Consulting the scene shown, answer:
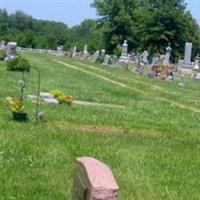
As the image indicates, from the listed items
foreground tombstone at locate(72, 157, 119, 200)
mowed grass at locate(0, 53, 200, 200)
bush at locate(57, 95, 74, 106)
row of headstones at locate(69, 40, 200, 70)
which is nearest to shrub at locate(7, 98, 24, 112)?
mowed grass at locate(0, 53, 200, 200)

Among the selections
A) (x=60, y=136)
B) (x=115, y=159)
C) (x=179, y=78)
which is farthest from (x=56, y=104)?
(x=179, y=78)

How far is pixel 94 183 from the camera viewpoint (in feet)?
13.1

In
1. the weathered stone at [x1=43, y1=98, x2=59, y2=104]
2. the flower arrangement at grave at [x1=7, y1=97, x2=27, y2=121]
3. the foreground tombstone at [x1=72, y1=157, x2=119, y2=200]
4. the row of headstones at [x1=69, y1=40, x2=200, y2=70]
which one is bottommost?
the row of headstones at [x1=69, y1=40, x2=200, y2=70]

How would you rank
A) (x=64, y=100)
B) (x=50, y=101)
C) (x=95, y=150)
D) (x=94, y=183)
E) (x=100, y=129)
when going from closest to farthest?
(x=94, y=183) < (x=95, y=150) < (x=100, y=129) < (x=64, y=100) < (x=50, y=101)

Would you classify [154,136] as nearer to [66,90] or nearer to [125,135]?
[125,135]

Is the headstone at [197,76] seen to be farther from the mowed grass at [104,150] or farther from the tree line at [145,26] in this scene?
the tree line at [145,26]

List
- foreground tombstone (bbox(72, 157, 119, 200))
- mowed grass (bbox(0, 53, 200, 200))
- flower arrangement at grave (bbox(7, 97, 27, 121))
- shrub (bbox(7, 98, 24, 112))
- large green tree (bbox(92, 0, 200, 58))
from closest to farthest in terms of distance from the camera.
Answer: foreground tombstone (bbox(72, 157, 119, 200)) → mowed grass (bbox(0, 53, 200, 200)) → flower arrangement at grave (bbox(7, 97, 27, 121)) → shrub (bbox(7, 98, 24, 112)) → large green tree (bbox(92, 0, 200, 58))

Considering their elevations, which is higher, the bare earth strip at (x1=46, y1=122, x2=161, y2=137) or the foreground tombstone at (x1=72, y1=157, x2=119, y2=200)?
the foreground tombstone at (x1=72, y1=157, x2=119, y2=200)

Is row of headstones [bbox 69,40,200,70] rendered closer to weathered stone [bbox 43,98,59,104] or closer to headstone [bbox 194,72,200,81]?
headstone [bbox 194,72,200,81]

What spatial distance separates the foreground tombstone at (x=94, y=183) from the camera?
13.0ft

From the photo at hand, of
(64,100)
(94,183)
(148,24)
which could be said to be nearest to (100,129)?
(64,100)

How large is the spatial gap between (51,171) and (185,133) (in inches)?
249

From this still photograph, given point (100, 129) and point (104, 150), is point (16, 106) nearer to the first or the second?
point (100, 129)

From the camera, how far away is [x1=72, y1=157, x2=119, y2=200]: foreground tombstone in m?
3.97
